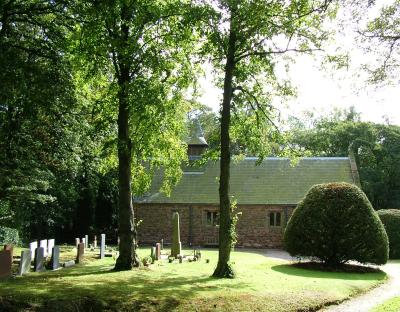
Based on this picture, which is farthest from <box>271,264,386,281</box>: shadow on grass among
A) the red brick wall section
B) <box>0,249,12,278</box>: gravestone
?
the red brick wall section

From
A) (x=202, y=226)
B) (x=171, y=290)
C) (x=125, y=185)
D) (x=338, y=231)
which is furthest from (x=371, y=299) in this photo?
(x=202, y=226)

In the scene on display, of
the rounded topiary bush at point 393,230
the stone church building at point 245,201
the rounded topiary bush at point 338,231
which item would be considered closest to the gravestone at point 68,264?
the rounded topiary bush at point 338,231

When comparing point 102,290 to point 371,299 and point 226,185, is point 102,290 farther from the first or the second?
point 371,299

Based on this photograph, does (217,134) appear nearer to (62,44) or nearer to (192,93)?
(192,93)

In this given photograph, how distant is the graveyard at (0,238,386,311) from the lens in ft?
41.4

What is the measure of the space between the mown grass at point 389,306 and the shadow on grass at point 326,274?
173 inches

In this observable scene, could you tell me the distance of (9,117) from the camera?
840 inches

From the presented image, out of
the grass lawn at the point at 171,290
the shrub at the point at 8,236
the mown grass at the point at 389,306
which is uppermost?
the shrub at the point at 8,236

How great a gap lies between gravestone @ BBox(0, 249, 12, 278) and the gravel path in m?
9.98

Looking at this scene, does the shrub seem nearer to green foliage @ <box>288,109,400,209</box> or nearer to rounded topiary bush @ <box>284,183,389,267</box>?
rounded topiary bush @ <box>284,183,389,267</box>

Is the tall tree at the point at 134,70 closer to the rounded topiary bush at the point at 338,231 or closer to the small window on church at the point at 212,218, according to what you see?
the rounded topiary bush at the point at 338,231

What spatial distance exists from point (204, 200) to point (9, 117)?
1970 centimetres

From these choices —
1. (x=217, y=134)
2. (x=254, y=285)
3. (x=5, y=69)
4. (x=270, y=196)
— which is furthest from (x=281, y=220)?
(x=5, y=69)

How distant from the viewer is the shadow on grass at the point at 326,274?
791 inches
